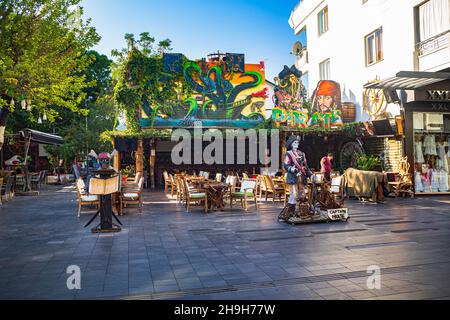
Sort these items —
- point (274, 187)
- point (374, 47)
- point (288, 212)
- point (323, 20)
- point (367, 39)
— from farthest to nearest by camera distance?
point (323, 20) → point (367, 39) → point (374, 47) → point (274, 187) → point (288, 212)

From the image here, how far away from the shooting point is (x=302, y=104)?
17.8m

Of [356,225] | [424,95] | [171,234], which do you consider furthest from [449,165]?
[171,234]

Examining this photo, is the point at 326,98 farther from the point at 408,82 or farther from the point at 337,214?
the point at 337,214

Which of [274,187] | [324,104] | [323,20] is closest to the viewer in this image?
[274,187]

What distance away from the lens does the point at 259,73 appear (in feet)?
63.9

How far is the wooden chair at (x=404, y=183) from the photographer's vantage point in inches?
501

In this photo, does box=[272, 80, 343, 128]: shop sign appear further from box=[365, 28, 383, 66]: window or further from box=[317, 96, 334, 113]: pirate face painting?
box=[365, 28, 383, 66]: window

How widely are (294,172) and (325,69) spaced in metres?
14.1

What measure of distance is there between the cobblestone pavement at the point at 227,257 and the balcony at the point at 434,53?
5.47m

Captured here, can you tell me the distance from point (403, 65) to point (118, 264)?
41.1 feet

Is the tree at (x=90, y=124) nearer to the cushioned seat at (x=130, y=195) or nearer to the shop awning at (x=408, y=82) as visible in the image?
the cushioned seat at (x=130, y=195)

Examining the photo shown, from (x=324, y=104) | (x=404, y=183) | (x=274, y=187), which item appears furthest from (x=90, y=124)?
(x=404, y=183)

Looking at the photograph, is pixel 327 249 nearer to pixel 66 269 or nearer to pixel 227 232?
pixel 227 232

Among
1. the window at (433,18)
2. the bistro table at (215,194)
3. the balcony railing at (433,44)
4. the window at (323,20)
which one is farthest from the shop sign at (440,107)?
the window at (323,20)
